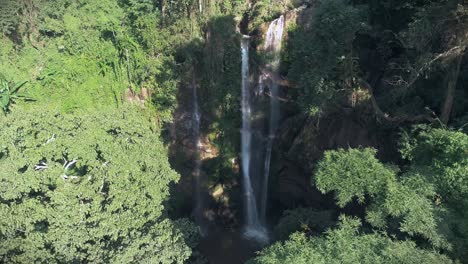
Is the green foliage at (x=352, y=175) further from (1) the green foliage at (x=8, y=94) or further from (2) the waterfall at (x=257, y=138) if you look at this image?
(1) the green foliage at (x=8, y=94)

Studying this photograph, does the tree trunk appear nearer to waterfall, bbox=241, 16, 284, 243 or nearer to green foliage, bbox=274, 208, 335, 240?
green foliage, bbox=274, 208, 335, 240

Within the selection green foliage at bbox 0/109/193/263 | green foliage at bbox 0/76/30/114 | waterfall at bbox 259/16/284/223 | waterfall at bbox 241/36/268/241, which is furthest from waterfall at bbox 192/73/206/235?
green foliage at bbox 0/76/30/114

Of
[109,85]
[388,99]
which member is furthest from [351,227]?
[109,85]

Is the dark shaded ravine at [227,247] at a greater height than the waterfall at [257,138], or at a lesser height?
lesser

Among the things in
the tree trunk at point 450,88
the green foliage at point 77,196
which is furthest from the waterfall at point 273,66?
the green foliage at point 77,196

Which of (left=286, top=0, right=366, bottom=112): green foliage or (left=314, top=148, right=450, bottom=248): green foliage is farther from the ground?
(left=286, top=0, right=366, bottom=112): green foliage

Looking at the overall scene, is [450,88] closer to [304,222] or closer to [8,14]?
[304,222]
